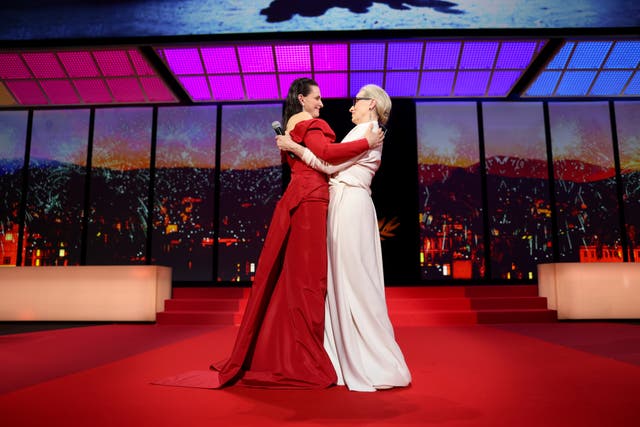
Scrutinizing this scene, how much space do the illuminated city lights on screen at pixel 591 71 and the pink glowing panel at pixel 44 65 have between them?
7.08 metres

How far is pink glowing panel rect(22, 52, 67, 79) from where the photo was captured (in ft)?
22.2

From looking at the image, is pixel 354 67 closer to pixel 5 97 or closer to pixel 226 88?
pixel 226 88

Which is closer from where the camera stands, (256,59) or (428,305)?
(428,305)

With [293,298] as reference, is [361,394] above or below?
below

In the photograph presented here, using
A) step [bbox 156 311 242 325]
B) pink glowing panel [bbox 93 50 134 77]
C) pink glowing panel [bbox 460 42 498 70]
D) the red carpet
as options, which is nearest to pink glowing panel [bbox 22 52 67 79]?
pink glowing panel [bbox 93 50 134 77]

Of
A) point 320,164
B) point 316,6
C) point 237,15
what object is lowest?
point 320,164

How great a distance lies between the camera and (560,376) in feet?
7.98

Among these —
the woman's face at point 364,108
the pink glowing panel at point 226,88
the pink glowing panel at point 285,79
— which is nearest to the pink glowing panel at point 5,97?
the pink glowing panel at point 226,88

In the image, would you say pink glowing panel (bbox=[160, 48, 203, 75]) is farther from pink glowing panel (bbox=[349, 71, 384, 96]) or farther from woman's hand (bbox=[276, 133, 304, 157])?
woman's hand (bbox=[276, 133, 304, 157])

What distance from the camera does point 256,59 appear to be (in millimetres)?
6746

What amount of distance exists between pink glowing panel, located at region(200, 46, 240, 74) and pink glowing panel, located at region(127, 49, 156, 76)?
830 mm

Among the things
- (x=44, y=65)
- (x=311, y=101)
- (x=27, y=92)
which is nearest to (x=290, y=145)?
(x=311, y=101)

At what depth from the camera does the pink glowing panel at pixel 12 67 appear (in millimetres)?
6843

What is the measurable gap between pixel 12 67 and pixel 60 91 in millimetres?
690
